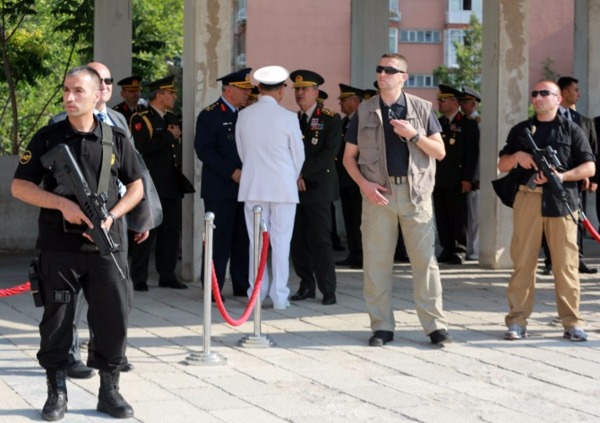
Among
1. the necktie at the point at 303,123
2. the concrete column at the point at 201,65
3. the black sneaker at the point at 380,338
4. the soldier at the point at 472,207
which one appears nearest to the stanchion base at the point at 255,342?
the black sneaker at the point at 380,338

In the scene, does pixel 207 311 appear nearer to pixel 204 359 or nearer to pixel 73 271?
pixel 204 359

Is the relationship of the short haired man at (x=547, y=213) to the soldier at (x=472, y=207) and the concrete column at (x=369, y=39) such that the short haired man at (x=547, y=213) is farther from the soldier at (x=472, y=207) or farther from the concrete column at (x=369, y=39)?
the concrete column at (x=369, y=39)

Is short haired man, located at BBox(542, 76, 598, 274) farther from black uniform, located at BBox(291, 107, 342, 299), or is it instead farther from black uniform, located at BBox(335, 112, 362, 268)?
black uniform, located at BBox(291, 107, 342, 299)

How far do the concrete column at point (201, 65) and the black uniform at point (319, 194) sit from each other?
1508 mm

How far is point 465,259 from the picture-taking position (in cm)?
1584

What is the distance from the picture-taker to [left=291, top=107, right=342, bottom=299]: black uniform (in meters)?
11.8

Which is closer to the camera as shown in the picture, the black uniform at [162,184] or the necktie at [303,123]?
the necktie at [303,123]

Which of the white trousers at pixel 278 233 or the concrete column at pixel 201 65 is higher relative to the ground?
the concrete column at pixel 201 65

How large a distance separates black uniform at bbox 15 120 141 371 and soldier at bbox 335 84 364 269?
794 centimetres

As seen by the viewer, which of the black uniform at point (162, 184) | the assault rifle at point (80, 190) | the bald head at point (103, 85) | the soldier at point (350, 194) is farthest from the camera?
the soldier at point (350, 194)

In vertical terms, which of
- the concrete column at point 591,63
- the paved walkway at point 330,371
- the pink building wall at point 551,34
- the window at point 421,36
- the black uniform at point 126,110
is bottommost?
the paved walkway at point 330,371

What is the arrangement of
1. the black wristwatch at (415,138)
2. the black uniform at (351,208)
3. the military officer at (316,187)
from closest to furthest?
the black wristwatch at (415,138), the military officer at (316,187), the black uniform at (351,208)

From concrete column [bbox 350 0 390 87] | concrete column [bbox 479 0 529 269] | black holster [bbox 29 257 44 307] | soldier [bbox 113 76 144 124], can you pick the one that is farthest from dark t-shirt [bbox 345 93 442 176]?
concrete column [bbox 350 0 390 87]

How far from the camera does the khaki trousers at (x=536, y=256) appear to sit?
9.70 metres
